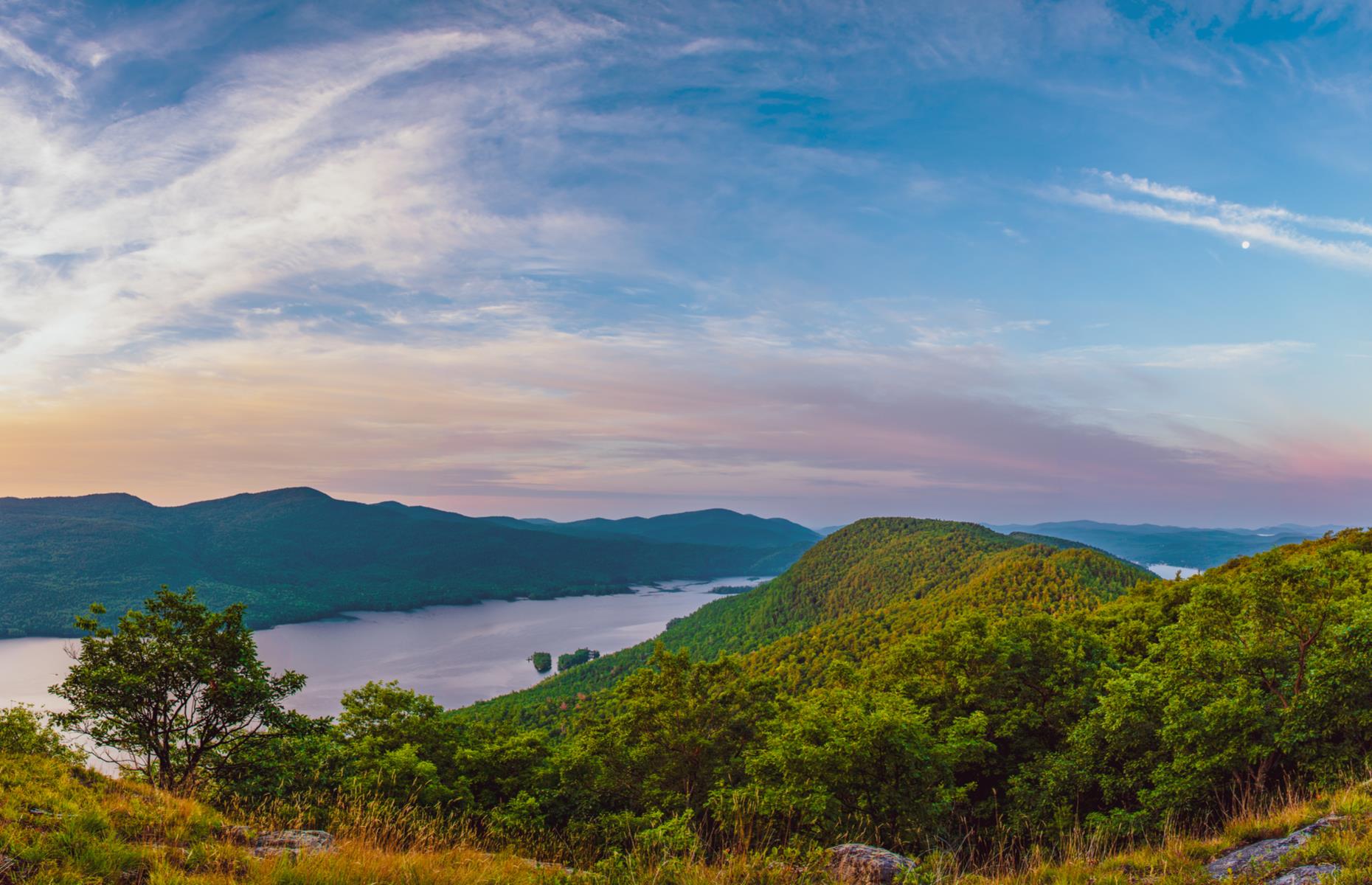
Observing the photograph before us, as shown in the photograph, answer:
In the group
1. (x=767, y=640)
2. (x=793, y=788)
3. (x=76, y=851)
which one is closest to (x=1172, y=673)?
(x=793, y=788)

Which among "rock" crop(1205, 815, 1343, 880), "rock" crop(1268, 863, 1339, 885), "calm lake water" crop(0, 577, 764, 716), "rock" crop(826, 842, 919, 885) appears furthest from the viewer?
"calm lake water" crop(0, 577, 764, 716)

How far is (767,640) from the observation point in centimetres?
10762

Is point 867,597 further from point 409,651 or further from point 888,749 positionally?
point 409,651

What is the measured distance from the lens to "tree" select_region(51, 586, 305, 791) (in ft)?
52.2

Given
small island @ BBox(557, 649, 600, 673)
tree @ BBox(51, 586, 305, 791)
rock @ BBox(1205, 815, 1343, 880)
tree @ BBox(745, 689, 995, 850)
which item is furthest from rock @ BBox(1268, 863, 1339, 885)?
small island @ BBox(557, 649, 600, 673)

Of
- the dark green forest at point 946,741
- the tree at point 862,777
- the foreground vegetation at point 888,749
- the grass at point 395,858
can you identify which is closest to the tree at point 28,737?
the foreground vegetation at point 888,749

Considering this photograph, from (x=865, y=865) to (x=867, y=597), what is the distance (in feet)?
353

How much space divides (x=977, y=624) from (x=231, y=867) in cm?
2357

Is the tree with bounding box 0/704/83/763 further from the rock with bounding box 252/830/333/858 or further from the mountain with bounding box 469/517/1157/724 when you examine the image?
the mountain with bounding box 469/517/1157/724

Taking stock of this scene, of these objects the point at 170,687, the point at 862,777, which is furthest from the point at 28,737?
the point at 862,777

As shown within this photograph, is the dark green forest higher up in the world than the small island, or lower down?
higher up

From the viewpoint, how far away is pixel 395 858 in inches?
229

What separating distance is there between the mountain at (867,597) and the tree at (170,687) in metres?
16.0

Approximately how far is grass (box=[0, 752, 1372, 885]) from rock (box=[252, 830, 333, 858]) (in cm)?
18
